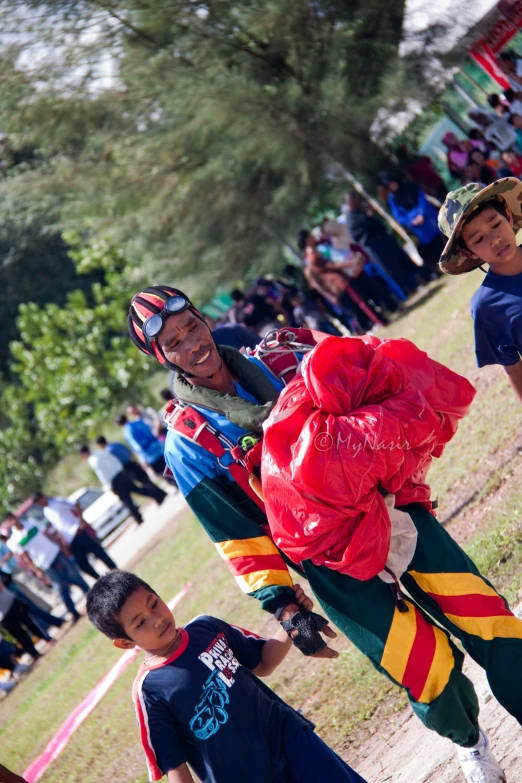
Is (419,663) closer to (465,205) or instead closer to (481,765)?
(481,765)

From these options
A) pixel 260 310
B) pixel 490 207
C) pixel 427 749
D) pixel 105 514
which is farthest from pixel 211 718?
pixel 105 514

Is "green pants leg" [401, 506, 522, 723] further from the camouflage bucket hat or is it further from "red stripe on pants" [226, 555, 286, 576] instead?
the camouflage bucket hat

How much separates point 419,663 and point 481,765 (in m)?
0.45

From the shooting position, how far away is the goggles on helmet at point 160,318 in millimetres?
3434

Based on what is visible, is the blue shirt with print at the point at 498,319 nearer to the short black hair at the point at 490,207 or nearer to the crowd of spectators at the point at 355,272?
the short black hair at the point at 490,207

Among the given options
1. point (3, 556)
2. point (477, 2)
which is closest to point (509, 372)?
point (477, 2)

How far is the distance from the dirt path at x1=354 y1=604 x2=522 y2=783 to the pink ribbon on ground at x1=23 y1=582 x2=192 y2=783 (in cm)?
446

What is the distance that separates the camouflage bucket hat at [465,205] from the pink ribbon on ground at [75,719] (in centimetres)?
554

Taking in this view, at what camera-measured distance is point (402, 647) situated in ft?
10.2

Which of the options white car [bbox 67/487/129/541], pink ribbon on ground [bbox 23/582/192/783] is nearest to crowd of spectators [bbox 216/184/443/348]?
white car [bbox 67/487/129/541]

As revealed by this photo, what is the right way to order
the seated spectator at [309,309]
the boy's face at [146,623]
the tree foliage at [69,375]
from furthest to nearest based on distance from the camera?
the tree foliage at [69,375] < the seated spectator at [309,309] < the boy's face at [146,623]

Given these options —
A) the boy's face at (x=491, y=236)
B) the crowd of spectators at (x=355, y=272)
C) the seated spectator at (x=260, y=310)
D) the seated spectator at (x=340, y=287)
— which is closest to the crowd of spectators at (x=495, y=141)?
the crowd of spectators at (x=355, y=272)

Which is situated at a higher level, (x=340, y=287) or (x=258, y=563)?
(x=258, y=563)

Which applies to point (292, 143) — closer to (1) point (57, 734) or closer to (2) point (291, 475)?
(1) point (57, 734)
